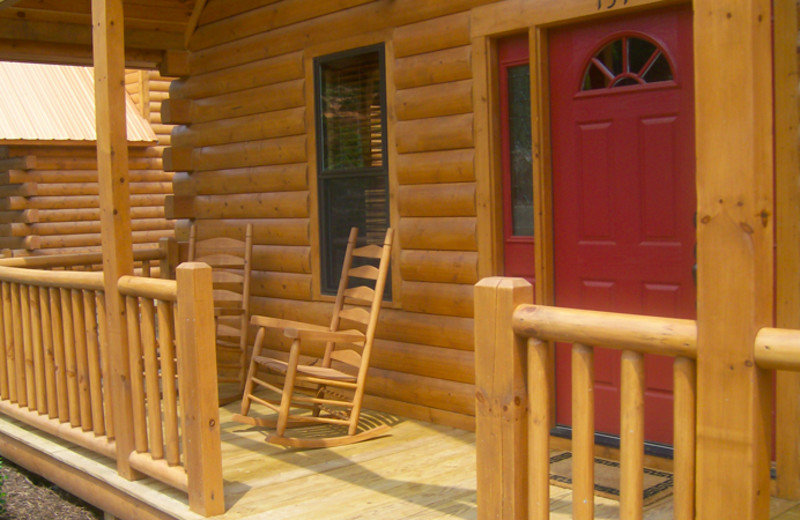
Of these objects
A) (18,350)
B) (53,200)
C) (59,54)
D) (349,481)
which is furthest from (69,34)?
(53,200)

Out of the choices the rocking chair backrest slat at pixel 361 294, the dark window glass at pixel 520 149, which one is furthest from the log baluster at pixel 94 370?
the dark window glass at pixel 520 149

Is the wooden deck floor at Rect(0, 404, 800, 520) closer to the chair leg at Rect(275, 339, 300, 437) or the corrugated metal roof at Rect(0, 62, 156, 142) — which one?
the chair leg at Rect(275, 339, 300, 437)

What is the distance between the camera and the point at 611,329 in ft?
7.84

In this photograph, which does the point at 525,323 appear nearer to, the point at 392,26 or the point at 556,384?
the point at 556,384

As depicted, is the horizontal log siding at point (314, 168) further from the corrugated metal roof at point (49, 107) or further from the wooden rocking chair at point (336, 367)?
the corrugated metal roof at point (49, 107)

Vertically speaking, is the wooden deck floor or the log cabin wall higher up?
the log cabin wall

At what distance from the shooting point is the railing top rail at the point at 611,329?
7.34 ft

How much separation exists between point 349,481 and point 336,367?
47.7 inches

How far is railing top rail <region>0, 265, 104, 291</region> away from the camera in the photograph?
445cm

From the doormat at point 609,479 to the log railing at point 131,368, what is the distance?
1.53 metres

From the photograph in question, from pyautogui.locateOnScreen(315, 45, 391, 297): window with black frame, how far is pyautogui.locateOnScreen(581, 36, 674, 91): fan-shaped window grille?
148cm

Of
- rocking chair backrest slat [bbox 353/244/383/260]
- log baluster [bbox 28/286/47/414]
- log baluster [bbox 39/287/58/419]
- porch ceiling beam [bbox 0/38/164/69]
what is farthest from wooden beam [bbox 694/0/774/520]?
porch ceiling beam [bbox 0/38/164/69]

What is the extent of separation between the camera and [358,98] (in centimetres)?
554

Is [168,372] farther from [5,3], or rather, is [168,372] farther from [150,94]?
[150,94]
